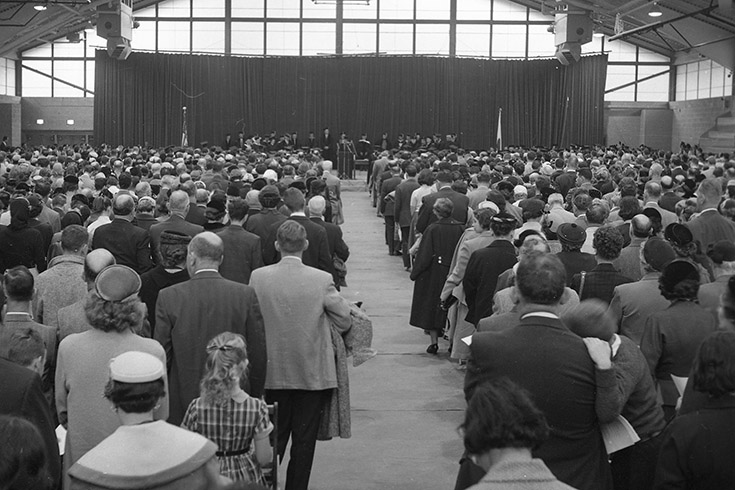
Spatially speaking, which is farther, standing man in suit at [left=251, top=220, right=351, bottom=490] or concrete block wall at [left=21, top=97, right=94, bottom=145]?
concrete block wall at [left=21, top=97, right=94, bottom=145]

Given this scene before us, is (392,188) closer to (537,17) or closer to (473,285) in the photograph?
(473,285)

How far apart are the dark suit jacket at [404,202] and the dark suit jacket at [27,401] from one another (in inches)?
468

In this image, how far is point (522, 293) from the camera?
3938 millimetres

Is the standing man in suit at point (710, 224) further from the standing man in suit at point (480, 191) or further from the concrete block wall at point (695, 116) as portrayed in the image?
the concrete block wall at point (695, 116)

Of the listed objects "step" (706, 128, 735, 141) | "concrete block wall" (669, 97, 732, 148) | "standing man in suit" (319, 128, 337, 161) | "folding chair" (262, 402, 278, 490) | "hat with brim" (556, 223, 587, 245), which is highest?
"concrete block wall" (669, 97, 732, 148)

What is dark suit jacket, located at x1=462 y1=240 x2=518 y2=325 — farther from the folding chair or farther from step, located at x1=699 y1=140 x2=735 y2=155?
step, located at x1=699 y1=140 x2=735 y2=155

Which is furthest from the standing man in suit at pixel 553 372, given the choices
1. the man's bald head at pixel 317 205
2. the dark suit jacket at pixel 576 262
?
the man's bald head at pixel 317 205

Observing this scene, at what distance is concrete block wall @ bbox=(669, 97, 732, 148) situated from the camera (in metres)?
33.1

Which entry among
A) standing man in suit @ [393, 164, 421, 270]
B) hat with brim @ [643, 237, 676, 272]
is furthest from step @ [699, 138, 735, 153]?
hat with brim @ [643, 237, 676, 272]

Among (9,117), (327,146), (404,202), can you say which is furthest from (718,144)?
(9,117)

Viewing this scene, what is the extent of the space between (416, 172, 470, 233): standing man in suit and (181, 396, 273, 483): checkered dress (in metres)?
7.30

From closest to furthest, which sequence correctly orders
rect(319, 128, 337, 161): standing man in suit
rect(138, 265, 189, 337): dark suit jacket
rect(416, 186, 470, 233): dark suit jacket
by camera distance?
rect(138, 265, 189, 337): dark suit jacket → rect(416, 186, 470, 233): dark suit jacket → rect(319, 128, 337, 161): standing man in suit

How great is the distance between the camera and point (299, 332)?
18.7 feet

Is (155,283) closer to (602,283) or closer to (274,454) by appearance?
(274,454)
